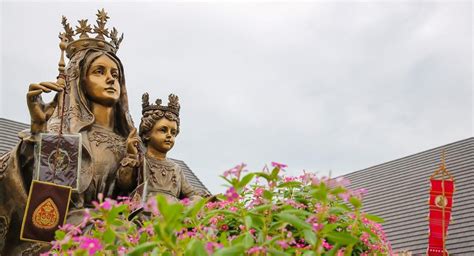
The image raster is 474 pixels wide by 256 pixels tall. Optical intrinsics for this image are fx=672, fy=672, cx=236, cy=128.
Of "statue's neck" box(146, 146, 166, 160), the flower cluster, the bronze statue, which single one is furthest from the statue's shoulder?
the flower cluster

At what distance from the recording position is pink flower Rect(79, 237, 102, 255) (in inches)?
76.0

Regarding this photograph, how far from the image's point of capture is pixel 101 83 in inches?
200

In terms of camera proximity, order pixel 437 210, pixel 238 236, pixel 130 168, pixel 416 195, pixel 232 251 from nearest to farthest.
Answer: pixel 232 251 < pixel 238 236 < pixel 130 168 < pixel 437 210 < pixel 416 195


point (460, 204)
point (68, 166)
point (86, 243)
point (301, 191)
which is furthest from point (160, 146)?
point (460, 204)

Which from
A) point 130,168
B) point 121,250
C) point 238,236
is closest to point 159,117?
point 130,168

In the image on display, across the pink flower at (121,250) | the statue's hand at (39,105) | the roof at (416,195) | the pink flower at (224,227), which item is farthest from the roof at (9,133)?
the pink flower at (121,250)

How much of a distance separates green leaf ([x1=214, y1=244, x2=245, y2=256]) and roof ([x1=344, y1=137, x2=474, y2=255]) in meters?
17.1

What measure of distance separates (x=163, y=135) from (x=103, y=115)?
0.48 m

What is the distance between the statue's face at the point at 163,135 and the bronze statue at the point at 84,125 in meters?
0.19

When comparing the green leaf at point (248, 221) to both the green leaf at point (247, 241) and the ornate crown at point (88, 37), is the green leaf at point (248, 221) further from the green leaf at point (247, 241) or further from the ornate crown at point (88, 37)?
the ornate crown at point (88, 37)

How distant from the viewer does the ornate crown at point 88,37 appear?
5254mm

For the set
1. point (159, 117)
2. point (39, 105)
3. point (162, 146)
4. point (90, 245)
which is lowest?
point (90, 245)

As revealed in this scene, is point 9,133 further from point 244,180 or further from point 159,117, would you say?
point 244,180

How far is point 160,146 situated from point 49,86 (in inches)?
44.7
